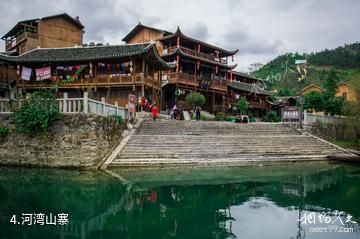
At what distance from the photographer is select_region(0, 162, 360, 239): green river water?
22.2ft

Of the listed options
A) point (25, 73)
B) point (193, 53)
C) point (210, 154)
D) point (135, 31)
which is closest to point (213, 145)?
point (210, 154)

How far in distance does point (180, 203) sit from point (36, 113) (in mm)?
8938

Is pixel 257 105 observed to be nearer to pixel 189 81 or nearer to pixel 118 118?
pixel 189 81

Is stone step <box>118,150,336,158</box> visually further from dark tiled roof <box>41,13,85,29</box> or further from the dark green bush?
dark tiled roof <box>41,13,85,29</box>

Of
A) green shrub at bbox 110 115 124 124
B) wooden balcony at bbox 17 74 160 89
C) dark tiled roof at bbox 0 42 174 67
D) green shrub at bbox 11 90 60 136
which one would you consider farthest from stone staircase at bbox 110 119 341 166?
dark tiled roof at bbox 0 42 174 67

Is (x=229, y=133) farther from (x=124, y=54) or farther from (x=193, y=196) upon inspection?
(x=193, y=196)

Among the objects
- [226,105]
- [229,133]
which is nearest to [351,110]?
[229,133]

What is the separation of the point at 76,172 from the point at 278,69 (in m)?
77.8

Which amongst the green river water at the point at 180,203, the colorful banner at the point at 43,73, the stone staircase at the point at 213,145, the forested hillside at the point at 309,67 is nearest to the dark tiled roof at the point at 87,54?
the colorful banner at the point at 43,73

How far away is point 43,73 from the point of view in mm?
25125

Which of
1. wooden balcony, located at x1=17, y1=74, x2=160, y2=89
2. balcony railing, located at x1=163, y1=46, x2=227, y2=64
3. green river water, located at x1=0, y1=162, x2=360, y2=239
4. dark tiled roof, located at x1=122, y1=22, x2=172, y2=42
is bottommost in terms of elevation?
green river water, located at x1=0, y1=162, x2=360, y2=239

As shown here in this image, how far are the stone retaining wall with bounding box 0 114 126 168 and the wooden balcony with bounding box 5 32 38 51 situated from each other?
18.1m

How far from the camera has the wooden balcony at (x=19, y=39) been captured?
30.3 metres

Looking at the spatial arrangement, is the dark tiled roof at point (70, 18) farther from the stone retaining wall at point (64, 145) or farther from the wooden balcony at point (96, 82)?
the stone retaining wall at point (64, 145)
